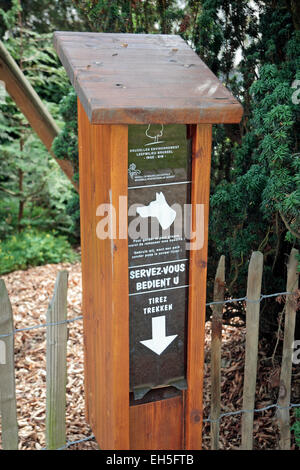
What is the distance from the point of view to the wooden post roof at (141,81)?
206 centimetres

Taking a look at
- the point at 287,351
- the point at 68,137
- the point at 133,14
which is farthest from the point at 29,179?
the point at 287,351

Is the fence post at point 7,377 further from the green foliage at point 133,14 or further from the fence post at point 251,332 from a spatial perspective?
the green foliage at point 133,14

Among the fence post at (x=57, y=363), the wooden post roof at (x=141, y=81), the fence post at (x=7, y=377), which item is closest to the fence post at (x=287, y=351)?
the wooden post roof at (x=141, y=81)

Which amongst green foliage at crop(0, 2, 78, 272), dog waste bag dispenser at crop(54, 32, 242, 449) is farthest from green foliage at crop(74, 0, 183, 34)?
green foliage at crop(0, 2, 78, 272)

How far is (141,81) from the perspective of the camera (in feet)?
7.34

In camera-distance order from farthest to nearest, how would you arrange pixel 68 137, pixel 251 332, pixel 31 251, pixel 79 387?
pixel 31 251 → pixel 68 137 → pixel 79 387 → pixel 251 332

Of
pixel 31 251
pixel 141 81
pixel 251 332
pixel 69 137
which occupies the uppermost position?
pixel 141 81

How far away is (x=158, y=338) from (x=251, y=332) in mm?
513

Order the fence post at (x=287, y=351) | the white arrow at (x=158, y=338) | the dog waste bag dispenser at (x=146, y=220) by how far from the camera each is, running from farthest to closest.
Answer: the fence post at (x=287, y=351), the white arrow at (x=158, y=338), the dog waste bag dispenser at (x=146, y=220)

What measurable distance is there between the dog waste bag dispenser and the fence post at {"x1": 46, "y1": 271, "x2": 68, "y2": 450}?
8.7 inches

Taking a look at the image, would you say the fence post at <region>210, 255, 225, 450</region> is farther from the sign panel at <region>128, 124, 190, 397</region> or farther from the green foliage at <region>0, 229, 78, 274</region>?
the green foliage at <region>0, 229, 78, 274</region>

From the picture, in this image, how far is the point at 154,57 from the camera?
2461 millimetres

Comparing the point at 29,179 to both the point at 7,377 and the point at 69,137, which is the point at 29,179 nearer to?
the point at 69,137
